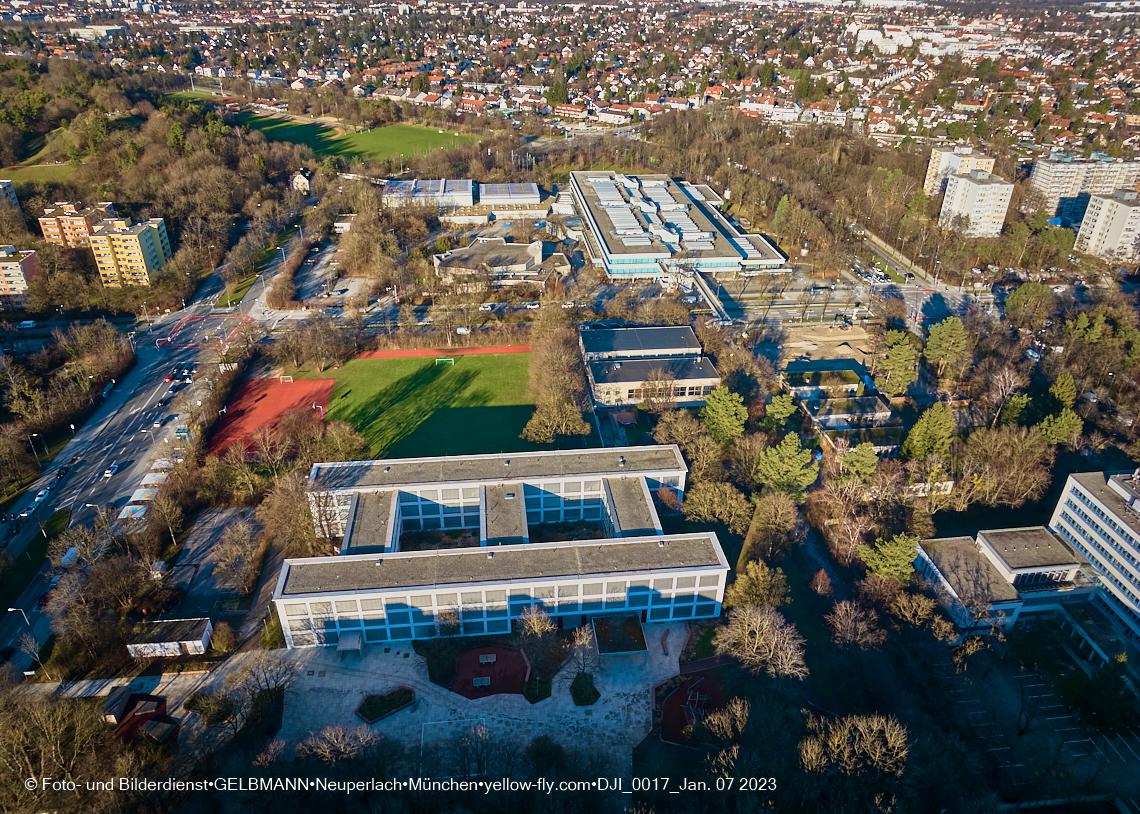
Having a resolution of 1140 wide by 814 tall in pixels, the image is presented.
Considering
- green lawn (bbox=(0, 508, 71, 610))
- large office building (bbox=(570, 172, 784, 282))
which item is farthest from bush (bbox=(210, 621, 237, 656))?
large office building (bbox=(570, 172, 784, 282))

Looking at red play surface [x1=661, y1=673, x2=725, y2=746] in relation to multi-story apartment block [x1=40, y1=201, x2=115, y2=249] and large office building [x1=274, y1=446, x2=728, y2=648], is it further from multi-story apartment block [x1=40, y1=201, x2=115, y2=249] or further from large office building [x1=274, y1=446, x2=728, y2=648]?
multi-story apartment block [x1=40, y1=201, x2=115, y2=249]

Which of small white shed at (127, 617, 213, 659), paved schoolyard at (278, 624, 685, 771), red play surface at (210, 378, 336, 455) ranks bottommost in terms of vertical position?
paved schoolyard at (278, 624, 685, 771)

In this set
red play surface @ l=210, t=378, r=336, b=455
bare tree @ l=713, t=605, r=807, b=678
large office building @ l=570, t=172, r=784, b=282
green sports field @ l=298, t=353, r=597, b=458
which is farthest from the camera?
large office building @ l=570, t=172, r=784, b=282

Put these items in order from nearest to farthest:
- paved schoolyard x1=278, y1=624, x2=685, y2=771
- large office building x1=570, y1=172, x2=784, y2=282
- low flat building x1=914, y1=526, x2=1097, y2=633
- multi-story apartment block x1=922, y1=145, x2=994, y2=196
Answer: paved schoolyard x1=278, y1=624, x2=685, y2=771, low flat building x1=914, y1=526, x2=1097, y2=633, large office building x1=570, y1=172, x2=784, y2=282, multi-story apartment block x1=922, y1=145, x2=994, y2=196

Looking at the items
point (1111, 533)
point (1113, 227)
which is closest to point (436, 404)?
point (1111, 533)

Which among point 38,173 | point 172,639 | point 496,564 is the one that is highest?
point 38,173

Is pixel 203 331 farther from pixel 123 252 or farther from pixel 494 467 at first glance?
pixel 494 467
